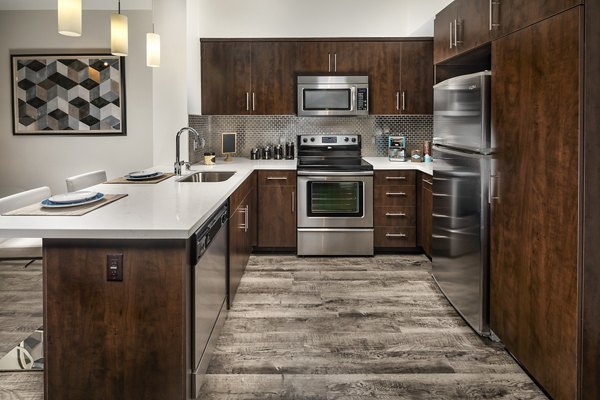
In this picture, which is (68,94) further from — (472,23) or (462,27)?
(472,23)

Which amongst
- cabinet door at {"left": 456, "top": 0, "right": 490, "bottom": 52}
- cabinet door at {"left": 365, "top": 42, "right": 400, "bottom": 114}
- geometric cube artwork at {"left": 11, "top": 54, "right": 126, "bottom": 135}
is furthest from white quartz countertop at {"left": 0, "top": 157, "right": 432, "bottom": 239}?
geometric cube artwork at {"left": 11, "top": 54, "right": 126, "bottom": 135}

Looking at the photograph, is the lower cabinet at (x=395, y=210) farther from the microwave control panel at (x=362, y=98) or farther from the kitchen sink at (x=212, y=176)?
the kitchen sink at (x=212, y=176)

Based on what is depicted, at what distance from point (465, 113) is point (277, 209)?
7.48ft

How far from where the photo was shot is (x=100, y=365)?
1.97 m

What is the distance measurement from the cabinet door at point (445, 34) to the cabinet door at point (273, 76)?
1.73m

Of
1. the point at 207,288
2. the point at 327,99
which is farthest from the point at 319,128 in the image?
the point at 207,288

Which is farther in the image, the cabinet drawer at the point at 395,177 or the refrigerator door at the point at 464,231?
the cabinet drawer at the point at 395,177

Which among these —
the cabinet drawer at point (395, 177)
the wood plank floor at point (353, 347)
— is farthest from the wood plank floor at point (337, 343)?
the cabinet drawer at point (395, 177)

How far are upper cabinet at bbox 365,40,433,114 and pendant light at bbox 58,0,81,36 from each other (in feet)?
10.9

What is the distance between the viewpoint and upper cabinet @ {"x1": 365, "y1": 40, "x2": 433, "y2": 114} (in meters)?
5.02

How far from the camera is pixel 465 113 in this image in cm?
294

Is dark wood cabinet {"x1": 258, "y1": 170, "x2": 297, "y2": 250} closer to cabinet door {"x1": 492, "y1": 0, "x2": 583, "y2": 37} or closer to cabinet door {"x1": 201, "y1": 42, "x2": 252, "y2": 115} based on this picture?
cabinet door {"x1": 201, "y1": 42, "x2": 252, "y2": 115}

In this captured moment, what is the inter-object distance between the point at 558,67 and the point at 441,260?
69.7 inches

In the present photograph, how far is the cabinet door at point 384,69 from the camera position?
16.5 feet
